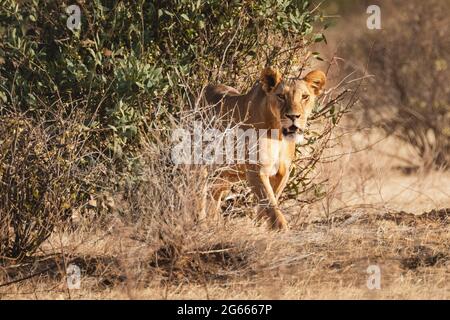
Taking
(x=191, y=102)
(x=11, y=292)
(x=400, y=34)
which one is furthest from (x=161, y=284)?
(x=400, y=34)

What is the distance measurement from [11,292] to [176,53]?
2.71 metres

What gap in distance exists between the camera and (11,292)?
7113 mm

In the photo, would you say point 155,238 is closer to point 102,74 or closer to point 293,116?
point 293,116

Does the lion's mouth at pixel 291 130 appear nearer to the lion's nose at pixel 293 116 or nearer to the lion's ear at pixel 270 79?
the lion's nose at pixel 293 116

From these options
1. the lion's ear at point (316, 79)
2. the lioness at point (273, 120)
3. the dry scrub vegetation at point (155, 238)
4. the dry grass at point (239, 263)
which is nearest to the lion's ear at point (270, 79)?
the lioness at point (273, 120)

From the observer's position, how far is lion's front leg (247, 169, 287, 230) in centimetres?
840

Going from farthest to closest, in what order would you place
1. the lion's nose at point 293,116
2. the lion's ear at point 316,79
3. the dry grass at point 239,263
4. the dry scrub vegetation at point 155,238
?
the lion's ear at point 316,79
the lion's nose at point 293,116
the dry scrub vegetation at point 155,238
the dry grass at point 239,263

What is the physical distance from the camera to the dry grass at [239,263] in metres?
7.01

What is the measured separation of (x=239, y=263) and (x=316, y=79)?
186 cm

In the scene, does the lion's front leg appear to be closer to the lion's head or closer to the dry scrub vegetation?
the dry scrub vegetation

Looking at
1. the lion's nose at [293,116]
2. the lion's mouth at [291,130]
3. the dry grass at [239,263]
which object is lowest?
the dry grass at [239,263]

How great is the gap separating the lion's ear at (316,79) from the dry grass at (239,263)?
42.4 inches

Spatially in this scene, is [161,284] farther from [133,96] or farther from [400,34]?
[400,34]

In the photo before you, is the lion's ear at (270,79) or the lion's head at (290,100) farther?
the lion's ear at (270,79)
